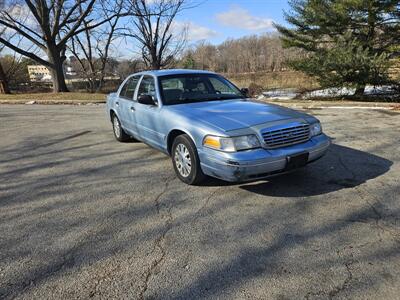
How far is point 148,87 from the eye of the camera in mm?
5184

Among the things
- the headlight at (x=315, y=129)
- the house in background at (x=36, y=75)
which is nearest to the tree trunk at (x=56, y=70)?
the headlight at (x=315, y=129)

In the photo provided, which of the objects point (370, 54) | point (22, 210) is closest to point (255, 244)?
point (22, 210)

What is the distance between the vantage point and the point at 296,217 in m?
3.23

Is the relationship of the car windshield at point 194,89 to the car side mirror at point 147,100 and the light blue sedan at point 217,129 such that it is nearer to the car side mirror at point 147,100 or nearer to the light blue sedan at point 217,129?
the light blue sedan at point 217,129

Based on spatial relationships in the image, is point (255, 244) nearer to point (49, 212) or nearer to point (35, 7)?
point (49, 212)

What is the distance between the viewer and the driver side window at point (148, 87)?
4.96 metres

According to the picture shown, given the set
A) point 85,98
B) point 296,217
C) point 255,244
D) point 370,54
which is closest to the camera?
point 255,244

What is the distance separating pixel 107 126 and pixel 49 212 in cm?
538

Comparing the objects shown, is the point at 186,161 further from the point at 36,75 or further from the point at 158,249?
the point at 36,75

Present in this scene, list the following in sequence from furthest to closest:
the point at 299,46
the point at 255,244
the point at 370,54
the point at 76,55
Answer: the point at 76,55
the point at 299,46
the point at 370,54
the point at 255,244

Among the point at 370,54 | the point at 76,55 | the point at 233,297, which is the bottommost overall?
the point at 233,297

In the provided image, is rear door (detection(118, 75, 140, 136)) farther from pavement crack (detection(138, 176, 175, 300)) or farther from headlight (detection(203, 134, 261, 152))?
headlight (detection(203, 134, 261, 152))

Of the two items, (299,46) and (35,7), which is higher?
(35,7)

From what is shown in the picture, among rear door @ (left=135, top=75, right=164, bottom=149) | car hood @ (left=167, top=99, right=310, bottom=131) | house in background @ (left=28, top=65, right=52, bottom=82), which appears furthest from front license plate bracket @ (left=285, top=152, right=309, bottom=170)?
house in background @ (left=28, top=65, right=52, bottom=82)
